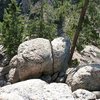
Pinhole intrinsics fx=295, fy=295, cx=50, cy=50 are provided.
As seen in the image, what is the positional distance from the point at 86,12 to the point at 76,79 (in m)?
7.87

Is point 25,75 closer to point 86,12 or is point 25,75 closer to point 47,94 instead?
point 47,94

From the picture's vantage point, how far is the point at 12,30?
29828 millimetres

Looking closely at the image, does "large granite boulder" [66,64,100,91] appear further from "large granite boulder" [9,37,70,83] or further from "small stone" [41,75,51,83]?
"large granite boulder" [9,37,70,83]

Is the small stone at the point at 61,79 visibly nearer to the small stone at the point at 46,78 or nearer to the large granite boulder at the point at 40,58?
the small stone at the point at 46,78

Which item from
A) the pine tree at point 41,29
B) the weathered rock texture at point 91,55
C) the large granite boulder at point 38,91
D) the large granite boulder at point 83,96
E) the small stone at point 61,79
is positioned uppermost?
the large granite boulder at point 38,91

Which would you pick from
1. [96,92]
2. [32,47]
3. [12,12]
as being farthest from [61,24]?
[96,92]

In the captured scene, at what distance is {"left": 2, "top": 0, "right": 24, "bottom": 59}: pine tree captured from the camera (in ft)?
97.0

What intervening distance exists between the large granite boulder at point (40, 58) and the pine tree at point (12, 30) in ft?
20.9

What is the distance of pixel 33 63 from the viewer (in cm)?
2162

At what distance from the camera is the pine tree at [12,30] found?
97.0 ft

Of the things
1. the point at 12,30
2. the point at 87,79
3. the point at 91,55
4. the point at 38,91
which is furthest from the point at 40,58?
the point at 91,55

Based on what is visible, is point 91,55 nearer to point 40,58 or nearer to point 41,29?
point 41,29

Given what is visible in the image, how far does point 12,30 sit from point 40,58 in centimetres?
909

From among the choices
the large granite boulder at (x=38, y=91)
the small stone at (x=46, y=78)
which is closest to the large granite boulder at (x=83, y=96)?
the large granite boulder at (x=38, y=91)
